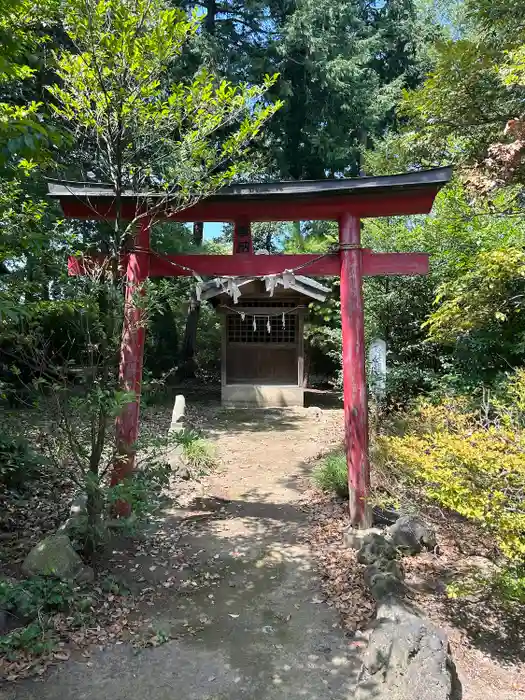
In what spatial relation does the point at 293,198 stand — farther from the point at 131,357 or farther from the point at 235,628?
the point at 235,628

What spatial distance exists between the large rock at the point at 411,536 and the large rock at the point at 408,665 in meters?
1.79

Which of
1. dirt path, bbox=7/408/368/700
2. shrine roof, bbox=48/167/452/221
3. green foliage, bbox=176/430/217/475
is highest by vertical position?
shrine roof, bbox=48/167/452/221

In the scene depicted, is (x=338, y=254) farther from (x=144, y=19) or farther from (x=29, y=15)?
(x=29, y=15)

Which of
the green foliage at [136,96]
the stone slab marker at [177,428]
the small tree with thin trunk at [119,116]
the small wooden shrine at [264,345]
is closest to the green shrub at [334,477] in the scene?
the stone slab marker at [177,428]

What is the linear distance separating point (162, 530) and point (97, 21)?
4968 mm

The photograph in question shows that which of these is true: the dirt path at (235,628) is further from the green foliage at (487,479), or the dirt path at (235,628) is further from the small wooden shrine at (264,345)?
the small wooden shrine at (264,345)

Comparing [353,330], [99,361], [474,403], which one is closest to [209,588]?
[99,361]

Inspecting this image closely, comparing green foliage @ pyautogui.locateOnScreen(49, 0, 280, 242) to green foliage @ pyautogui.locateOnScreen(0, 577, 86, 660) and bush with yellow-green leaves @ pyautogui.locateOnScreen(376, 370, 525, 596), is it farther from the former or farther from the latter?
bush with yellow-green leaves @ pyautogui.locateOnScreen(376, 370, 525, 596)

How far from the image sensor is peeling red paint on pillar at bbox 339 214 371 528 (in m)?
5.03

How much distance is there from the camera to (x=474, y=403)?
6.76 metres

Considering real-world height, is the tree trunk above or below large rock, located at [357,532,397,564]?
above

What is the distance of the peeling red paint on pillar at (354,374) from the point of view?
5027mm

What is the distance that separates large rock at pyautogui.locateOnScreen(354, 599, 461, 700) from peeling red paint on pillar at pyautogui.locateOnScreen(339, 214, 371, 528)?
1872 millimetres

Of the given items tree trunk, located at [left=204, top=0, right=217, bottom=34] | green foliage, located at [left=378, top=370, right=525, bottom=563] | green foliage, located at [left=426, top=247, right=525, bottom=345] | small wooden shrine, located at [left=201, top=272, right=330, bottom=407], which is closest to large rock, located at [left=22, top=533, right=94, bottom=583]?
green foliage, located at [left=378, top=370, right=525, bottom=563]
